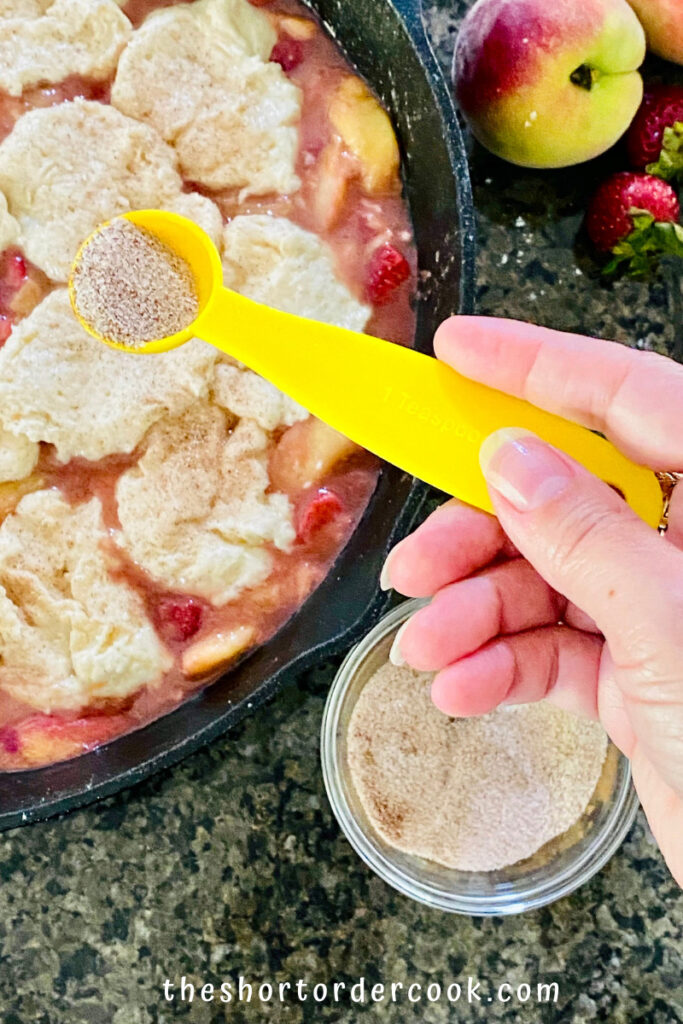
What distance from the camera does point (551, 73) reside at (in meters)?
1.31

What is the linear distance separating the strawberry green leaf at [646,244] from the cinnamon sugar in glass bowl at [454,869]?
632 mm

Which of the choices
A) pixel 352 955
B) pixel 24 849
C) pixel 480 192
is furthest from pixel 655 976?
pixel 480 192

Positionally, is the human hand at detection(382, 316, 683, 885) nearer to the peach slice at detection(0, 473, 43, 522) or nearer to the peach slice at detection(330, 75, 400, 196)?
the peach slice at detection(330, 75, 400, 196)

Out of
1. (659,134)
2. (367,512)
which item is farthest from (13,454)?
(659,134)

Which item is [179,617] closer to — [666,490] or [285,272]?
[285,272]

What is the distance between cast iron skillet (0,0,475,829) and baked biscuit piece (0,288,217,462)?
0.34 metres

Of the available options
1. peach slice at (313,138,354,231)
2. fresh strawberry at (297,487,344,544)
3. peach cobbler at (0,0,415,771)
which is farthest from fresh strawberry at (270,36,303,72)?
fresh strawberry at (297,487,344,544)

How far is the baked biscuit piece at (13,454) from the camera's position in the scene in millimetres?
1319

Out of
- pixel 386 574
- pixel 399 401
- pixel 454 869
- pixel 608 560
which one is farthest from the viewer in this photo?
pixel 454 869

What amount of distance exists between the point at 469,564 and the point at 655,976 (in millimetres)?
759

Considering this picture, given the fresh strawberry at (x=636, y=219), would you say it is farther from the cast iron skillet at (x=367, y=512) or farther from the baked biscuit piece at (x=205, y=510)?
the baked biscuit piece at (x=205, y=510)

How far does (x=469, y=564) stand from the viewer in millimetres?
1213

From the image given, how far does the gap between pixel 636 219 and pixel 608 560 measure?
0.71m

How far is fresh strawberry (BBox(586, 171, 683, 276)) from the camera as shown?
1364 mm
